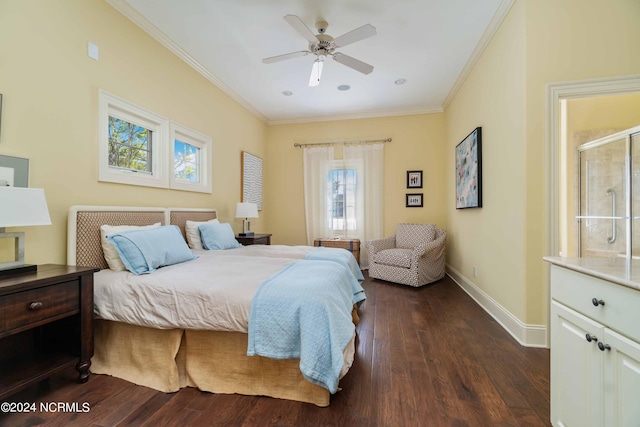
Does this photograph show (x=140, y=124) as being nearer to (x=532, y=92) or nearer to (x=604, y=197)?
(x=532, y=92)

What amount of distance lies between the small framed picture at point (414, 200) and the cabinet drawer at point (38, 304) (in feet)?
14.9

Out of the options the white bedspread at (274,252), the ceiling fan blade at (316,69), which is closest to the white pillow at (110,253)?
the white bedspread at (274,252)

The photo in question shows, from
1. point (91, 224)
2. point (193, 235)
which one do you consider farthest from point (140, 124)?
point (193, 235)

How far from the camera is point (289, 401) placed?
154 centimetres

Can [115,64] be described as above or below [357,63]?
below

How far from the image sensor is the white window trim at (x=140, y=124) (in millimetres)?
2297

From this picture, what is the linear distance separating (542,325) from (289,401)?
80.4 inches

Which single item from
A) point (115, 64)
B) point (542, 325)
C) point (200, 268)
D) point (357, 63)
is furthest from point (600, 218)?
point (115, 64)

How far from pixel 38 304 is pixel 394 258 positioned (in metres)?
3.64

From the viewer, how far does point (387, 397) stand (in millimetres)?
1554

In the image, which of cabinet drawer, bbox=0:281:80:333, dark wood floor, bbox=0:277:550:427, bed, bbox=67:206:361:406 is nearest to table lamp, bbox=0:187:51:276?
cabinet drawer, bbox=0:281:80:333

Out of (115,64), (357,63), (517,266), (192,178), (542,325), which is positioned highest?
(357,63)

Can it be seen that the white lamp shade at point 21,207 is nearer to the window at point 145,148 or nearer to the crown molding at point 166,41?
the window at point 145,148

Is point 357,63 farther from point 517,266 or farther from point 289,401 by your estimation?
point 289,401
